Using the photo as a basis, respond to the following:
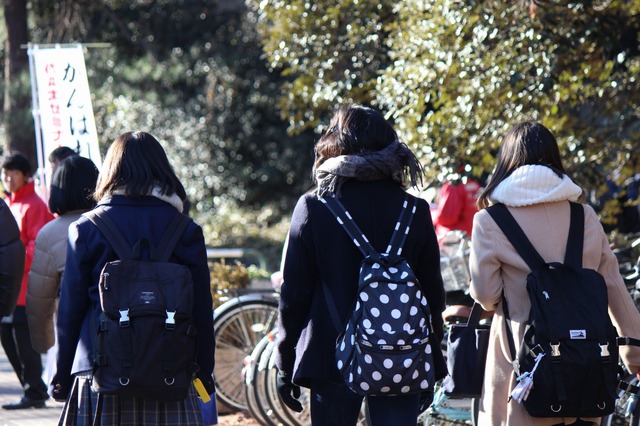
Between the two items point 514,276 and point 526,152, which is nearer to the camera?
point 514,276

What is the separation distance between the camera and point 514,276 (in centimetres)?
416

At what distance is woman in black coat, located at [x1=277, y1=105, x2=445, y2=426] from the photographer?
391 centimetres

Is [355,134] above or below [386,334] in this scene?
above

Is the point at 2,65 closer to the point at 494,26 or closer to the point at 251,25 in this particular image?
the point at 251,25

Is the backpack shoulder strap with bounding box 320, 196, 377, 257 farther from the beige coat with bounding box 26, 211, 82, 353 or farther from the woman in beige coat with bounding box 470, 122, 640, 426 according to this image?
the beige coat with bounding box 26, 211, 82, 353

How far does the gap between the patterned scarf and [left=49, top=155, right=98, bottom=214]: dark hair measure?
1783 mm

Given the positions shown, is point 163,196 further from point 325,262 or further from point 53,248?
point 53,248

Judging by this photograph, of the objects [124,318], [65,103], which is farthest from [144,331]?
[65,103]

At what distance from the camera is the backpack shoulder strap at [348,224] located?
12.6ft

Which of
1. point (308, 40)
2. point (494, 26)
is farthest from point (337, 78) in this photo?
point (494, 26)

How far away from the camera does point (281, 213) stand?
70.6 feet

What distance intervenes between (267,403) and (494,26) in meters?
2.98

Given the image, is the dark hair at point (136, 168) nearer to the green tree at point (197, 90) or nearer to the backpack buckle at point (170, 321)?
the backpack buckle at point (170, 321)

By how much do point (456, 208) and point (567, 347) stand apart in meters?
4.42
